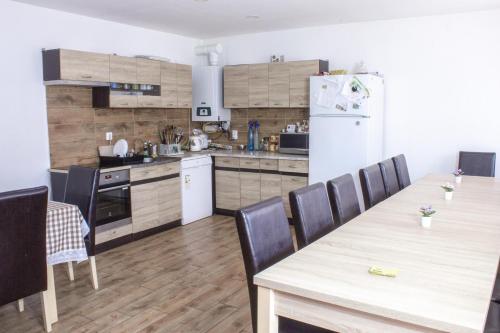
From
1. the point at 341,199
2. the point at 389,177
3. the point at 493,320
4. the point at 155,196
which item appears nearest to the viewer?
the point at 493,320

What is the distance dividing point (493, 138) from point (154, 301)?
3810 millimetres

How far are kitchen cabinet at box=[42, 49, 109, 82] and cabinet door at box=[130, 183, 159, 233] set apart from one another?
1.22m

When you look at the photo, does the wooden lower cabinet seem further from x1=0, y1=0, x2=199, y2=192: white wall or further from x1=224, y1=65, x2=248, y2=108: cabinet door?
x1=224, y1=65, x2=248, y2=108: cabinet door

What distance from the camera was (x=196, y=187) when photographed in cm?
552

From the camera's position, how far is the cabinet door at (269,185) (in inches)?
209

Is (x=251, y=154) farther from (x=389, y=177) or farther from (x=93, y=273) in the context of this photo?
(x=93, y=273)

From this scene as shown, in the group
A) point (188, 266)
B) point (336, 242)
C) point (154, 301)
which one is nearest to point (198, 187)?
point (188, 266)

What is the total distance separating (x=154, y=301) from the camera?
3246 mm

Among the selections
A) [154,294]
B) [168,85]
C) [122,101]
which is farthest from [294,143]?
[154,294]

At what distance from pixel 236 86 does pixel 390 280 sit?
14.7 feet

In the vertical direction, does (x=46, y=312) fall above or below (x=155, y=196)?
below

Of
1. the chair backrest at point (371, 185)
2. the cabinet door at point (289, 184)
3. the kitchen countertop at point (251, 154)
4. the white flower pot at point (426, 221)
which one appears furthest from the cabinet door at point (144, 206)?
the white flower pot at point (426, 221)

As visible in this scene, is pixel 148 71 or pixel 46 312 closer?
pixel 46 312

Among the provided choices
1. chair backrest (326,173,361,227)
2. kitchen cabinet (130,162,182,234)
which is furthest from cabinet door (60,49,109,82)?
chair backrest (326,173,361,227)
